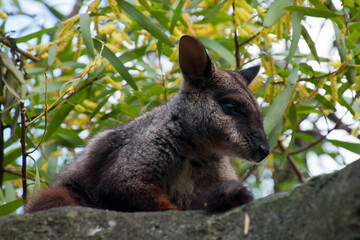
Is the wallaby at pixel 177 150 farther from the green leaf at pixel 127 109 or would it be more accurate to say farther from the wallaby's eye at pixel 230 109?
the green leaf at pixel 127 109

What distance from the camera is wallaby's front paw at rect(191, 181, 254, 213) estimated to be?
136 inches

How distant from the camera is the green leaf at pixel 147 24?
561 cm

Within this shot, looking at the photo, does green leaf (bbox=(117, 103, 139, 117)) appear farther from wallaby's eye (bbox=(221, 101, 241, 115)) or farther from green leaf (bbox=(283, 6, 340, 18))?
green leaf (bbox=(283, 6, 340, 18))

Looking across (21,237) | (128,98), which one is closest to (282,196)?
(21,237)

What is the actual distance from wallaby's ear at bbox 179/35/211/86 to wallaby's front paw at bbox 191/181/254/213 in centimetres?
209

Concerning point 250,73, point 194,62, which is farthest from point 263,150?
point 250,73

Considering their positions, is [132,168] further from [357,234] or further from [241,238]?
[357,234]

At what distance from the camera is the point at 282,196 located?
3.21 m

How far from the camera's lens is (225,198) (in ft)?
11.4

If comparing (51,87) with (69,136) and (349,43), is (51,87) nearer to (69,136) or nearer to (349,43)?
(69,136)

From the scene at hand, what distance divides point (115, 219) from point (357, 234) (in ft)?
5.30

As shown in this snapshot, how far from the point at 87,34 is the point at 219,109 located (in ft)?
5.00

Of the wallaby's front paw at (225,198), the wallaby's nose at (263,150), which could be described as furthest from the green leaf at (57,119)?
the wallaby's front paw at (225,198)

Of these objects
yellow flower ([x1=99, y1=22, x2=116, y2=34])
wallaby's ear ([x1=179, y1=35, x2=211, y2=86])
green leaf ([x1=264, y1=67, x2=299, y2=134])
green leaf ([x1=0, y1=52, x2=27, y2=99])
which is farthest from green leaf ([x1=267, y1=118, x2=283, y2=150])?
green leaf ([x1=0, y1=52, x2=27, y2=99])
